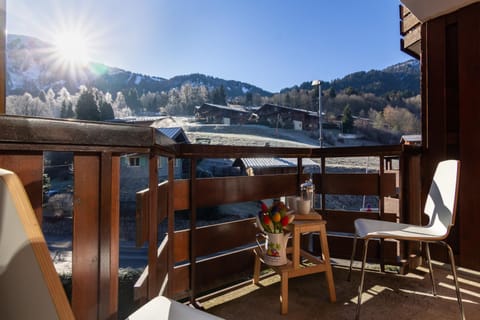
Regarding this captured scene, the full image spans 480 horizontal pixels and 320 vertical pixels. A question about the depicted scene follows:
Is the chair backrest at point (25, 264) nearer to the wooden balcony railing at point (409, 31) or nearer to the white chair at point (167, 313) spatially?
the white chair at point (167, 313)

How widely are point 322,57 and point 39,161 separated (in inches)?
919

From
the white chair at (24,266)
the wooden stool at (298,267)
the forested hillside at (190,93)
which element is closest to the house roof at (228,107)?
the forested hillside at (190,93)

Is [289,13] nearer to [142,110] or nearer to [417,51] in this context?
[142,110]

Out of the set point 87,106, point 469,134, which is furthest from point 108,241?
point 87,106

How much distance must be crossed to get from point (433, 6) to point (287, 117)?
42.4 feet

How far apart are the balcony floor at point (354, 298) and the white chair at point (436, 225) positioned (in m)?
0.14

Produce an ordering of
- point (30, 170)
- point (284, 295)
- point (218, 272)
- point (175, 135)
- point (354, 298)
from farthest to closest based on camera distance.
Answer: point (175, 135), point (218, 272), point (354, 298), point (284, 295), point (30, 170)

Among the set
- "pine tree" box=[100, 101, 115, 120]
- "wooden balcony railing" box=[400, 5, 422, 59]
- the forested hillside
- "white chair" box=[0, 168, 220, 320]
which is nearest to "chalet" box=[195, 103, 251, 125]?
the forested hillside

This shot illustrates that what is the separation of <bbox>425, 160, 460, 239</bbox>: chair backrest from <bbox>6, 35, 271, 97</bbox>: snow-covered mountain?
224 cm

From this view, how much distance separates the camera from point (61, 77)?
7.52m

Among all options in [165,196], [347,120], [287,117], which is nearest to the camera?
[165,196]

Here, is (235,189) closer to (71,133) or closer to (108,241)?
(108,241)

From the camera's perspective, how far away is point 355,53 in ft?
69.3

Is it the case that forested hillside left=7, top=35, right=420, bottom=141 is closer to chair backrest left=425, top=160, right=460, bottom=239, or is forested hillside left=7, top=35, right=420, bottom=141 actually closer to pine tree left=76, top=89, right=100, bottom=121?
pine tree left=76, top=89, right=100, bottom=121
